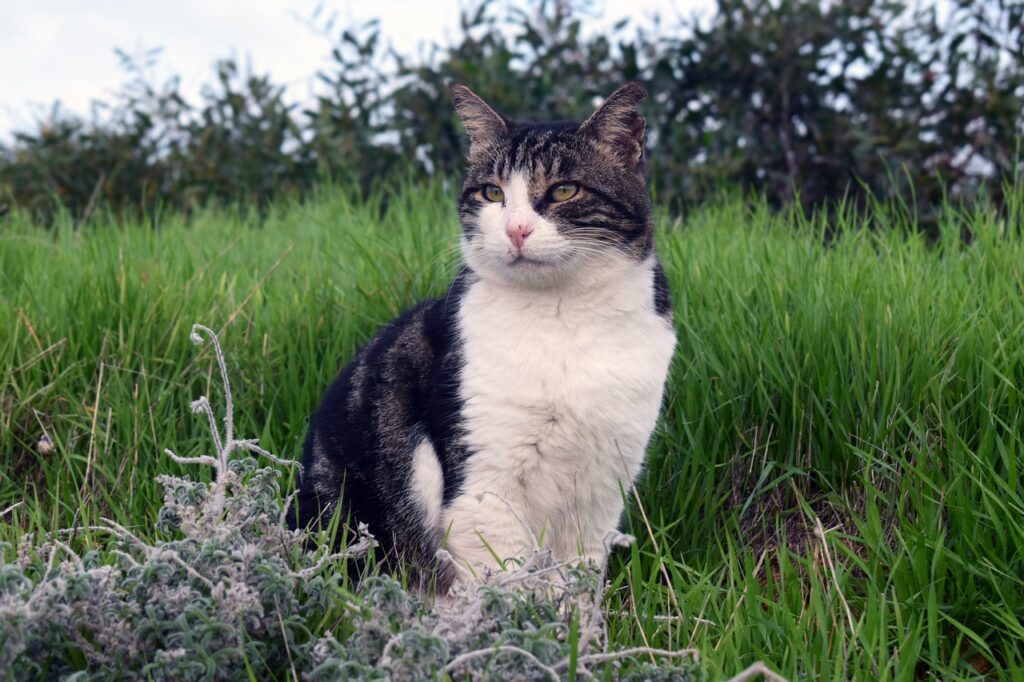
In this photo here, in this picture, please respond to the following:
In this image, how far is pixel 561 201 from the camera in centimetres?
302

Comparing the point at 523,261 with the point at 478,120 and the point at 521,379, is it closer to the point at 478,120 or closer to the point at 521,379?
the point at 521,379

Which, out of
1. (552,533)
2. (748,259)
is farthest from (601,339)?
(748,259)

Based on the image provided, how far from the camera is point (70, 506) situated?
A: 342 cm

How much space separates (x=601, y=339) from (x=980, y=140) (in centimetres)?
377

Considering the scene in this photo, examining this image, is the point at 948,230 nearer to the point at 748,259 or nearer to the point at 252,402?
the point at 748,259

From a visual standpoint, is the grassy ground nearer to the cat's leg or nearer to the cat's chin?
the cat's leg

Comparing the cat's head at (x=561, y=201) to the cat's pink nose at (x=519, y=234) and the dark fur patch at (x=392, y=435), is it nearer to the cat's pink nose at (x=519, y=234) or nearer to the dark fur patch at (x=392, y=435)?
the cat's pink nose at (x=519, y=234)

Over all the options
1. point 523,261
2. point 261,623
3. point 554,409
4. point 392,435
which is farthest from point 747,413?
point 261,623

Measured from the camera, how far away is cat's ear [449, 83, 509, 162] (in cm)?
328

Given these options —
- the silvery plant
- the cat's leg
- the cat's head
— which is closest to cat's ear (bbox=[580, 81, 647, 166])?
the cat's head

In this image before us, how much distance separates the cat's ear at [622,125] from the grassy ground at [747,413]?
0.65 meters

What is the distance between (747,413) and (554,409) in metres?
1.00

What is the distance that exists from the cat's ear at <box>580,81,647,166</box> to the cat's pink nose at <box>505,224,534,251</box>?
0.45m

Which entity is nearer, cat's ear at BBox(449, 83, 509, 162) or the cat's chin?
the cat's chin
